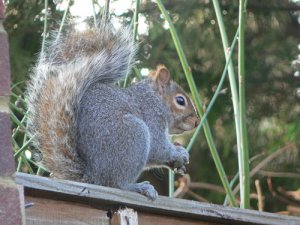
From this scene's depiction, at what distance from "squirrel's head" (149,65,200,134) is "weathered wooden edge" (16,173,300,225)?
1120mm

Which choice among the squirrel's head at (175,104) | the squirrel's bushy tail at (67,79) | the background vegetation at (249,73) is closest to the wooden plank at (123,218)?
the squirrel's bushy tail at (67,79)

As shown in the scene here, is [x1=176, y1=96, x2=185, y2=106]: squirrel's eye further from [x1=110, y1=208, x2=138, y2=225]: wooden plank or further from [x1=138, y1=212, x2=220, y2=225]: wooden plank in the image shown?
[x1=110, y1=208, x2=138, y2=225]: wooden plank

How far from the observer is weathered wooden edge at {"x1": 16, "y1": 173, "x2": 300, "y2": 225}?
201 cm

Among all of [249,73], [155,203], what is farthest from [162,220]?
[249,73]

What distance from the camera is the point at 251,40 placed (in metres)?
6.32

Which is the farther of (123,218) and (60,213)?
(123,218)

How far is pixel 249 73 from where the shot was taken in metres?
6.19

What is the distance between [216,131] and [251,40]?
2.40 ft

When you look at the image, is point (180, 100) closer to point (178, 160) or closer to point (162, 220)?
point (178, 160)

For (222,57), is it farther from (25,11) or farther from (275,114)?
(25,11)

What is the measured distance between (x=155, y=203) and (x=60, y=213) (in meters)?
0.30

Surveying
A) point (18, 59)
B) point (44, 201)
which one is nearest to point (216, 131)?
point (18, 59)

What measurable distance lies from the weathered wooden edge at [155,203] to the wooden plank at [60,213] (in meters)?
0.03

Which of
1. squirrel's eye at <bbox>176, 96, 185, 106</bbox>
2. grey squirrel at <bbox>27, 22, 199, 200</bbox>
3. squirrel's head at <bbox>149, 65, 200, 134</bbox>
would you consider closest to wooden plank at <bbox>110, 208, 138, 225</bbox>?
grey squirrel at <bbox>27, 22, 199, 200</bbox>
